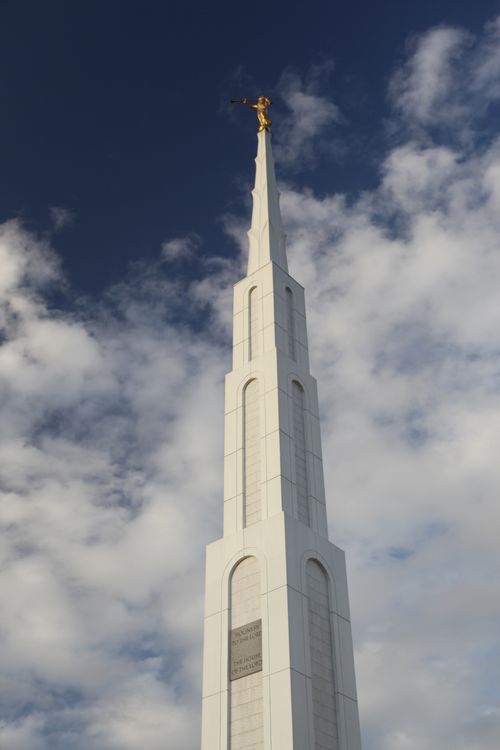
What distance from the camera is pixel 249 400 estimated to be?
44.7 metres

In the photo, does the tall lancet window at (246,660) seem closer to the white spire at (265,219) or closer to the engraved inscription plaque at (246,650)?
the engraved inscription plaque at (246,650)

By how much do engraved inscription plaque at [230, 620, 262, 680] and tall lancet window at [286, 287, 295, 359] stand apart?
52.8 ft

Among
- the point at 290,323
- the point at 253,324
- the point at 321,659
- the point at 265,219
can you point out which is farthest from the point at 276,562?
the point at 265,219

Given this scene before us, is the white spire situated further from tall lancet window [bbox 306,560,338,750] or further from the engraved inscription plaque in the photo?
the engraved inscription plaque

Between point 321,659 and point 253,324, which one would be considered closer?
point 321,659

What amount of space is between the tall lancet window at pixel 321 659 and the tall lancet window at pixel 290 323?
13147 mm

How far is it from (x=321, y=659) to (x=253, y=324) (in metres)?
19.9

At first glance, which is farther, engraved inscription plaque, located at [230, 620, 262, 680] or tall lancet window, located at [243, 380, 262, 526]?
tall lancet window, located at [243, 380, 262, 526]

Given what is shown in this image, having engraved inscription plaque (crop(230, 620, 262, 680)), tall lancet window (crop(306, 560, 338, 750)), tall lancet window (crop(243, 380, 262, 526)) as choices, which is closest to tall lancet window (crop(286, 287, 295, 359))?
tall lancet window (crop(243, 380, 262, 526))

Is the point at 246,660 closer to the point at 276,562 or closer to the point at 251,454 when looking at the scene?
the point at 276,562

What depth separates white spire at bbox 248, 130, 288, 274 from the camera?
1982 inches

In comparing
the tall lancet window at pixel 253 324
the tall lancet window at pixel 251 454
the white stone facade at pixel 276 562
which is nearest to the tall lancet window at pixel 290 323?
the white stone facade at pixel 276 562

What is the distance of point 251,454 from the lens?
139ft

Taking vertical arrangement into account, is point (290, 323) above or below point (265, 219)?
below
